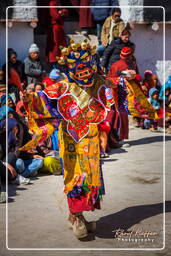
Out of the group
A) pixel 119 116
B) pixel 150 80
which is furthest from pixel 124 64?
pixel 150 80

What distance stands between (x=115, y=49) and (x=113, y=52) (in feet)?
0.22

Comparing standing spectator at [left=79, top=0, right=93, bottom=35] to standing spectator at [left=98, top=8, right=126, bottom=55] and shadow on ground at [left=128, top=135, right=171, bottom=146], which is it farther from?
shadow on ground at [left=128, top=135, right=171, bottom=146]

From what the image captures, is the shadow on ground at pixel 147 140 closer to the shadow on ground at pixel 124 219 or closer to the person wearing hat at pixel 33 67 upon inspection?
the person wearing hat at pixel 33 67

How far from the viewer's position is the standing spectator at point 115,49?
40.7ft

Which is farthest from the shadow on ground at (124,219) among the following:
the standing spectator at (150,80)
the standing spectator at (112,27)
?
the standing spectator at (150,80)

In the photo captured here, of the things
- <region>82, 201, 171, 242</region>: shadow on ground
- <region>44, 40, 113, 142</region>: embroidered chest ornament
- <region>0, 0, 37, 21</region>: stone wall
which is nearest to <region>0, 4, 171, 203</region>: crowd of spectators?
<region>44, 40, 113, 142</region>: embroidered chest ornament

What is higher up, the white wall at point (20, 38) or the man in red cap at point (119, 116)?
the white wall at point (20, 38)

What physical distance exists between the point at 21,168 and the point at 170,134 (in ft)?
15.9

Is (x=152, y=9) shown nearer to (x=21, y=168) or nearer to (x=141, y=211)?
(x=21, y=168)

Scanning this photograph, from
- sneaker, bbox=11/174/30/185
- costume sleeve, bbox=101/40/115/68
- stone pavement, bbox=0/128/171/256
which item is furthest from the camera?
costume sleeve, bbox=101/40/115/68

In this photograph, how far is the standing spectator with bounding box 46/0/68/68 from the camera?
1361 cm

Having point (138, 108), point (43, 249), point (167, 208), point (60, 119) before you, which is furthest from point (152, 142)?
point (43, 249)

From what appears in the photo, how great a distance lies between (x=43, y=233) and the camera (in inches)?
255

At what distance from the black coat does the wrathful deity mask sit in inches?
231
